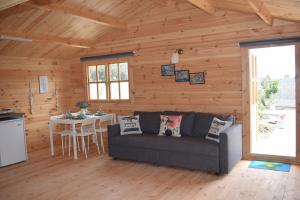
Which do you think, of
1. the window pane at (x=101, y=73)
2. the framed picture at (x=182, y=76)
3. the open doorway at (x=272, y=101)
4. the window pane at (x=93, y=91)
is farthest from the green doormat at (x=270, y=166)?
the window pane at (x=93, y=91)

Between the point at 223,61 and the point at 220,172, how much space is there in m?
1.82

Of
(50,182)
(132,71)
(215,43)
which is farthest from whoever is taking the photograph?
(132,71)

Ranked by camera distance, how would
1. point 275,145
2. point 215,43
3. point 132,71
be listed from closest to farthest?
point 215,43, point 275,145, point 132,71

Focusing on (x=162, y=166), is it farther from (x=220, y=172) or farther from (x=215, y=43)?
(x=215, y=43)

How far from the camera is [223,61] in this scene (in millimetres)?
4555

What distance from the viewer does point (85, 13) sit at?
14.3ft

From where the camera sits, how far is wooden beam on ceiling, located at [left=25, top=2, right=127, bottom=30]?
3817mm

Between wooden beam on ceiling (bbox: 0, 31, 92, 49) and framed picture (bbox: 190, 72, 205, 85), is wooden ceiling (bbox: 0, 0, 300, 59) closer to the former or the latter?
wooden beam on ceiling (bbox: 0, 31, 92, 49)

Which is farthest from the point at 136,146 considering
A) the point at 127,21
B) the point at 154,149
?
the point at 127,21

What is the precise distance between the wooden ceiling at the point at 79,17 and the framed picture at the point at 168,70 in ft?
3.07

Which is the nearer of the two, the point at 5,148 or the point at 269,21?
the point at 269,21

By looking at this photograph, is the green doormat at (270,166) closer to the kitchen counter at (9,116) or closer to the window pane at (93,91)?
the window pane at (93,91)

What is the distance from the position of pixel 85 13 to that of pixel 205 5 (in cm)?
187

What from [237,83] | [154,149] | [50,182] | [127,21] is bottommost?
[50,182]
